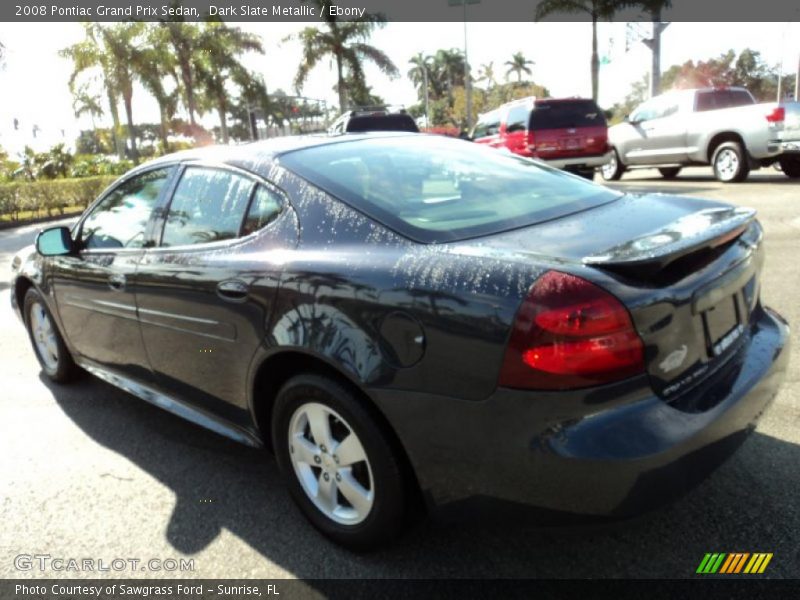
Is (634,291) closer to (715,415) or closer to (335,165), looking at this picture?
(715,415)

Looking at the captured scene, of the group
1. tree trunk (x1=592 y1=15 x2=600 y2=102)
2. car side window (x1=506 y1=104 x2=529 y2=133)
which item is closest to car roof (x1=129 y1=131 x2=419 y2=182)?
car side window (x1=506 y1=104 x2=529 y2=133)

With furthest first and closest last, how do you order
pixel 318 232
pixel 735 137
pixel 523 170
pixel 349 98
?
pixel 349 98, pixel 735 137, pixel 523 170, pixel 318 232

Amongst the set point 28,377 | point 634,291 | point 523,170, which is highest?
point 523,170

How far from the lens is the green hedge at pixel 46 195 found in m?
18.4

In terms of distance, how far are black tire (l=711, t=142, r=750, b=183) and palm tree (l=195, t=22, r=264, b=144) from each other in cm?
2491

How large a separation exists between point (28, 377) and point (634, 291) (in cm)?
448

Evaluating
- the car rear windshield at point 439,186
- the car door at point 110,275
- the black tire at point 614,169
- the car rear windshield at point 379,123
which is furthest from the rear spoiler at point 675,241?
the black tire at point 614,169

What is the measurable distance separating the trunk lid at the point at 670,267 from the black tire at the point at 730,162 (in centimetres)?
1100

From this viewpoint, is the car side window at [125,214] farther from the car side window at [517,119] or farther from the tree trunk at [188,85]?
the tree trunk at [188,85]

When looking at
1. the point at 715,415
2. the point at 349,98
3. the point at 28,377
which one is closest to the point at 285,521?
the point at 715,415

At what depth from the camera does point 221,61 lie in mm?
31734

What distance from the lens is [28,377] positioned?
4789mm

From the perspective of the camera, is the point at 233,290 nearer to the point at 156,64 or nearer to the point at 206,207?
the point at 206,207

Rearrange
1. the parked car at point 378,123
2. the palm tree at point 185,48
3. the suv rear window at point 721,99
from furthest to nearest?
1. the palm tree at point 185,48
2. the parked car at point 378,123
3. the suv rear window at point 721,99
